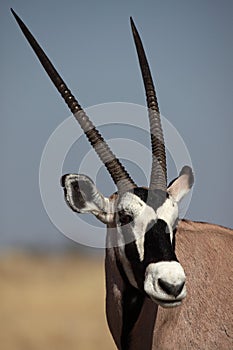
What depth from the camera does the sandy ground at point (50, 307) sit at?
1716 centimetres

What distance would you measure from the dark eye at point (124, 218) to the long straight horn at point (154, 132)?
332 millimetres

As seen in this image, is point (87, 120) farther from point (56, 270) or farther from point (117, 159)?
point (56, 270)

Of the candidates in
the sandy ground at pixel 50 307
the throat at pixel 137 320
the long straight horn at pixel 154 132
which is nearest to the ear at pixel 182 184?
the long straight horn at pixel 154 132

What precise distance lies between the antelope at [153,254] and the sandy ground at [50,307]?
8047 millimetres

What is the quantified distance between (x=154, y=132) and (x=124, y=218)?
98 cm

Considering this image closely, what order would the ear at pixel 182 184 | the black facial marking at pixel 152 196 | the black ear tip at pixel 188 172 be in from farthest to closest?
the black ear tip at pixel 188 172, the ear at pixel 182 184, the black facial marking at pixel 152 196

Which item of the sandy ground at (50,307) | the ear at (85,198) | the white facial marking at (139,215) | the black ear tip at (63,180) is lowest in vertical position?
the sandy ground at (50,307)

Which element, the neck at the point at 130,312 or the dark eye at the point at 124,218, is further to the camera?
the neck at the point at 130,312

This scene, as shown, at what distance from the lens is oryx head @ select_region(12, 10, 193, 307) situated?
732 cm

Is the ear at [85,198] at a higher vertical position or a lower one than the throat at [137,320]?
higher

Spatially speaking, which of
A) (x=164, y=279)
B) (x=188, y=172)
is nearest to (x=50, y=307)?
(x=188, y=172)

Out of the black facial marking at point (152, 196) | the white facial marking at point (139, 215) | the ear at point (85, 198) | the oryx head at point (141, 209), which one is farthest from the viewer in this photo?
the ear at point (85, 198)

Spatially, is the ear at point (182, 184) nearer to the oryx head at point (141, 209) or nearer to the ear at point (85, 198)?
the oryx head at point (141, 209)

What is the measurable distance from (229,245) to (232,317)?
2.27ft
